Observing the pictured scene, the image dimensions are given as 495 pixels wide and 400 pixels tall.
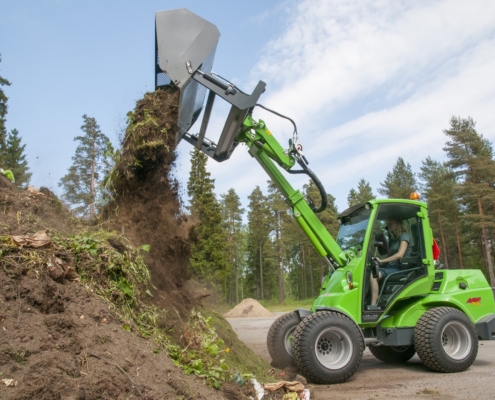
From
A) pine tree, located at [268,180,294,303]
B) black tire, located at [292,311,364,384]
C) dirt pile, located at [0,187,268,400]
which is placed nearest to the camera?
dirt pile, located at [0,187,268,400]

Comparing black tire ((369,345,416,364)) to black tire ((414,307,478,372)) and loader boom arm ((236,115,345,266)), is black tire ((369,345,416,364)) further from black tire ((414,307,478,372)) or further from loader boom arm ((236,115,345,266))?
loader boom arm ((236,115,345,266))

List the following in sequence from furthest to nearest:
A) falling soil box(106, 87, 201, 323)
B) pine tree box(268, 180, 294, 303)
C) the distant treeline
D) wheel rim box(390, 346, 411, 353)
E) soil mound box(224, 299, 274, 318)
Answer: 1. pine tree box(268, 180, 294, 303)
2. the distant treeline
3. soil mound box(224, 299, 274, 318)
4. wheel rim box(390, 346, 411, 353)
5. falling soil box(106, 87, 201, 323)

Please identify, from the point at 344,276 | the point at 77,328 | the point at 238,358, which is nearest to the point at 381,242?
the point at 344,276

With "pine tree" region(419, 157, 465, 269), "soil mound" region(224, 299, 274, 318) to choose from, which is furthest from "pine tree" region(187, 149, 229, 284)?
"pine tree" region(419, 157, 465, 269)

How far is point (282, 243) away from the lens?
47.9m

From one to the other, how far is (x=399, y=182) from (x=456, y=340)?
1602 inches

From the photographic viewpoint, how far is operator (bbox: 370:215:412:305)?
6680mm

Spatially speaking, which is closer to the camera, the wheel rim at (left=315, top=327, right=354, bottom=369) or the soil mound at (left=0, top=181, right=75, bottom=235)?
the soil mound at (left=0, top=181, right=75, bottom=235)

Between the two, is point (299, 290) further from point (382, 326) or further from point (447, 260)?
point (382, 326)

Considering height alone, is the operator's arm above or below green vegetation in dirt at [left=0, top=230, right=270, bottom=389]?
above

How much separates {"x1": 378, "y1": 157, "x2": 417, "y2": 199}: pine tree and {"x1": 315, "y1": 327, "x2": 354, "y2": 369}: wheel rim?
3686 cm

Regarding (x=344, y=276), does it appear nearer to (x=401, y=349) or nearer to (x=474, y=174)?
(x=401, y=349)

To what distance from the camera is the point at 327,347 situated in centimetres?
607

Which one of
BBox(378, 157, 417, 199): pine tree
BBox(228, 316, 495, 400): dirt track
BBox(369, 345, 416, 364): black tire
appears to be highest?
BBox(378, 157, 417, 199): pine tree
